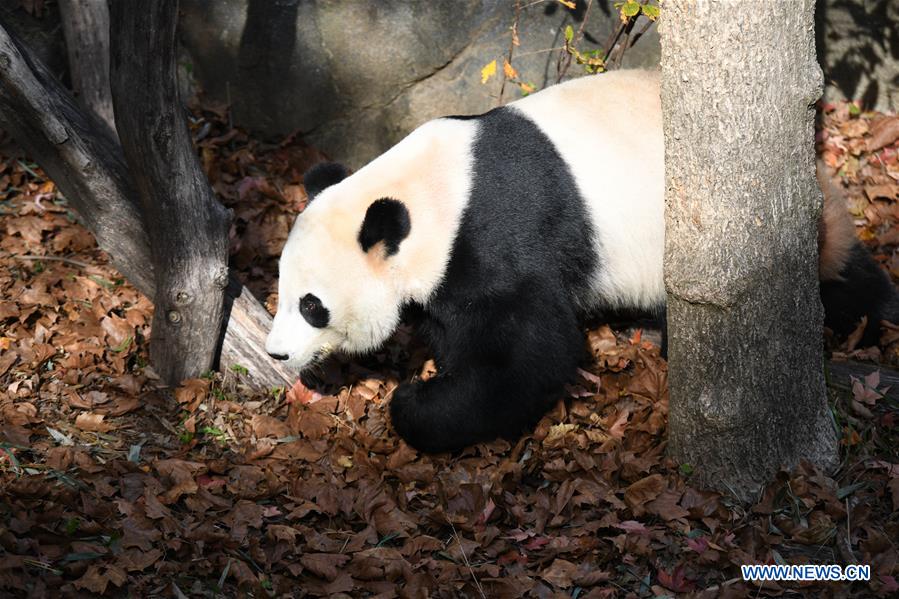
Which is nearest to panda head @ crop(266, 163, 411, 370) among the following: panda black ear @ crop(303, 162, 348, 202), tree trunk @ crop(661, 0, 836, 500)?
panda black ear @ crop(303, 162, 348, 202)

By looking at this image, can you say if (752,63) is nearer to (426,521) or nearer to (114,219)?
(426,521)

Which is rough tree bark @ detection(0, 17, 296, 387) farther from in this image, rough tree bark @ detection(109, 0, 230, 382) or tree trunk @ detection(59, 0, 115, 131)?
tree trunk @ detection(59, 0, 115, 131)

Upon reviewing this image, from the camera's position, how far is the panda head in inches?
146

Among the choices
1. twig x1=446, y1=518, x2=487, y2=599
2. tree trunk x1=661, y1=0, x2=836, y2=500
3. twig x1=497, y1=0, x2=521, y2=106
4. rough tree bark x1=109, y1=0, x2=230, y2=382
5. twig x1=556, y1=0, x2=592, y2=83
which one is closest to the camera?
tree trunk x1=661, y1=0, x2=836, y2=500

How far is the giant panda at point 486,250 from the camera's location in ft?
12.0

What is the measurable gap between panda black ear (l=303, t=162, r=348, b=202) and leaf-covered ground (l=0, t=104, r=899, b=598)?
976 mm

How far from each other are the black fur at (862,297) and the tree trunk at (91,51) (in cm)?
393

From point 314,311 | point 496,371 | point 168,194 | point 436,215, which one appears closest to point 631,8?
point 436,215

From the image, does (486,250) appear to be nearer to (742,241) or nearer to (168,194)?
(742,241)

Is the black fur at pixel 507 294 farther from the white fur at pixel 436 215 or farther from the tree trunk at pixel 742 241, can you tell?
the tree trunk at pixel 742 241

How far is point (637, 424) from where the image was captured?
3.99 meters

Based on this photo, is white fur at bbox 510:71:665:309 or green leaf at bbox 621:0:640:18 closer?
white fur at bbox 510:71:665:309

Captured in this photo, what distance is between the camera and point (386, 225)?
3586mm

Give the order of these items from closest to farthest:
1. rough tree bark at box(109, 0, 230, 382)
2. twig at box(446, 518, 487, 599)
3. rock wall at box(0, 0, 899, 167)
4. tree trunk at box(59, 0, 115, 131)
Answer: twig at box(446, 518, 487, 599), rough tree bark at box(109, 0, 230, 382), tree trunk at box(59, 0, 115, 131), rock wall at box(0, 0, 899, 167)
